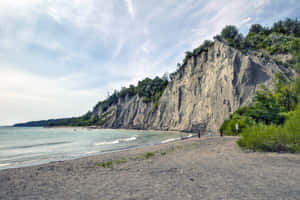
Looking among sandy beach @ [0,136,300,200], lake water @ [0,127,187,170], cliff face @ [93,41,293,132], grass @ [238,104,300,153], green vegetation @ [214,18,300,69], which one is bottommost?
lake water @ [0,127,187,170]

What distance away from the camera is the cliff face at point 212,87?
37.2m

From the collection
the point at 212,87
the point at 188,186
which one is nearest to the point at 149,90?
the point at 212,87

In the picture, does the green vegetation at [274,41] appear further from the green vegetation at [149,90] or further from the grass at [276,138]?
the green vegetation at [149,90]

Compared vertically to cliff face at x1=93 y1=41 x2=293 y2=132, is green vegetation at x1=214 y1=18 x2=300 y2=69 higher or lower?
higher

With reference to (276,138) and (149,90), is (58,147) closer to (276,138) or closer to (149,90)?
(276,138)

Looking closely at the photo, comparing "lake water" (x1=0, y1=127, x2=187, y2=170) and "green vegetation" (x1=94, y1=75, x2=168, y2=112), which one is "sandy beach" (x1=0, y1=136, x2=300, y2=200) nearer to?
"lake water" (x1=0, y1=127, x2=187, y2=170)

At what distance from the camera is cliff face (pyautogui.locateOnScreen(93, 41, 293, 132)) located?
3725cm

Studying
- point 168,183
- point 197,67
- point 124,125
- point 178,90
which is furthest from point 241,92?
point 124,125

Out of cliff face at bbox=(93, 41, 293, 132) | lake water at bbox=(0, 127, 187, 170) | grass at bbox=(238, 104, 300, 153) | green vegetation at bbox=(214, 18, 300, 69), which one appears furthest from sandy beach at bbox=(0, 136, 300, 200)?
cliff face at bbox=(93, 41, 293, 132)

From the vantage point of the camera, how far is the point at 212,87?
140ft

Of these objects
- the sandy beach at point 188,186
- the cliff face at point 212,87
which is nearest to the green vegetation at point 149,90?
the cliff face at point 212,87

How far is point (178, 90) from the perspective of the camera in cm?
5375

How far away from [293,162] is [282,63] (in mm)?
37134

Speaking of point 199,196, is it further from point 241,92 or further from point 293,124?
point 241,92
